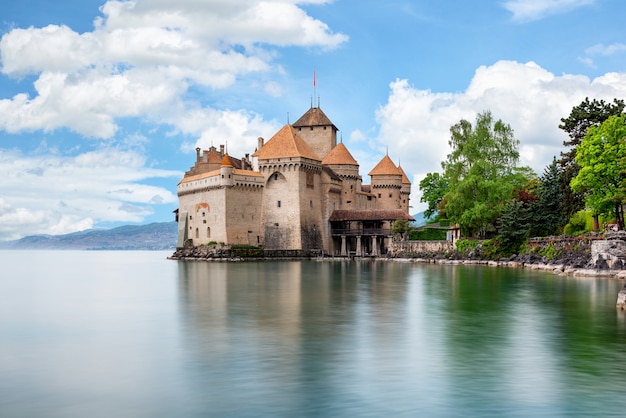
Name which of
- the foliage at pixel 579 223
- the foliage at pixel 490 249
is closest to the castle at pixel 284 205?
the foliage at pixel 490 249

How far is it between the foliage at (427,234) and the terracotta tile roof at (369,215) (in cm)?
171

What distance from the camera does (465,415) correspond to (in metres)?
9.12

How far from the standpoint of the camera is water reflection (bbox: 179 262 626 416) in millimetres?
9766

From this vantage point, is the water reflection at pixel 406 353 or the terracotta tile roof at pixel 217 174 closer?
the water reflection at pixel 406 353

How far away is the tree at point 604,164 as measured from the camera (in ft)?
111

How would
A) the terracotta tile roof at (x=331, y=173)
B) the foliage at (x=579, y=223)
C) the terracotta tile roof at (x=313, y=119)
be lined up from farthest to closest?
the terracotta tile roof at (x=313, y=119), the terracotta tile roof at (x=331, y=173), the foliage at (x=579, y=223)

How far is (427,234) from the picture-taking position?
57562 millimetres

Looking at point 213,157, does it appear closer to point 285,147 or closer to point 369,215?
point 285,147

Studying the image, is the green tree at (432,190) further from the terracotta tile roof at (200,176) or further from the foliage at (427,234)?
the terracotta tile roof at (200,176)

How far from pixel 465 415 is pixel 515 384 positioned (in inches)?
79.6

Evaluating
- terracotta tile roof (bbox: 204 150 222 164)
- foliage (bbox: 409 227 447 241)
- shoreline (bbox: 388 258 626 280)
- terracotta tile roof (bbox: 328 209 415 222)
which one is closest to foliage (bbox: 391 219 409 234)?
foliage (bbox: 409 227 447 241)

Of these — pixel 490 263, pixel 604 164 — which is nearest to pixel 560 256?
pixel 604 164

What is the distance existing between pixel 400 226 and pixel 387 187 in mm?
13388

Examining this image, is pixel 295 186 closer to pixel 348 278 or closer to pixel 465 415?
pixel 348 278
